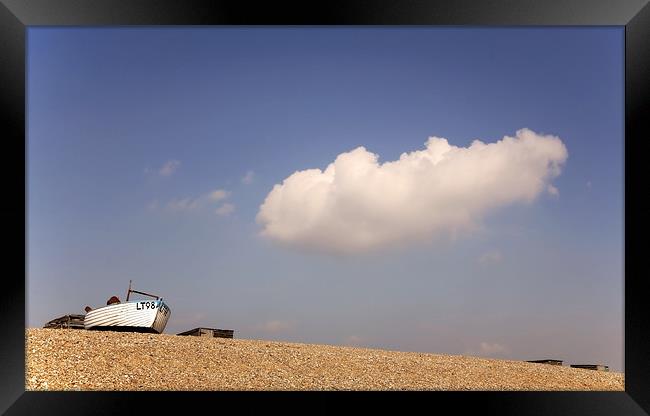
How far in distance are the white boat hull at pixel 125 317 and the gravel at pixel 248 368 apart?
8.09 feet

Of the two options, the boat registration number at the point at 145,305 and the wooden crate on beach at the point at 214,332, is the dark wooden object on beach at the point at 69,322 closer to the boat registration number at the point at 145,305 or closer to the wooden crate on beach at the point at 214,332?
the boat registration number at the point at 145,305

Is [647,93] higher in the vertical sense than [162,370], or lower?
higher

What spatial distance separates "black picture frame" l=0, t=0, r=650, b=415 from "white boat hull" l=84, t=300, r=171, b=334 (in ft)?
24.4

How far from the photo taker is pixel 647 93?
195 inches

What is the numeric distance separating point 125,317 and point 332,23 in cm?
912

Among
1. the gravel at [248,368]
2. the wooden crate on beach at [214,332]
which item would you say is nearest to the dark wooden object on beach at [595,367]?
the gravel at [248,368]

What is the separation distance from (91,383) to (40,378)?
0.71 metres

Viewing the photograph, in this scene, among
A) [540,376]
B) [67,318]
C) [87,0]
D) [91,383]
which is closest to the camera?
[87,0]

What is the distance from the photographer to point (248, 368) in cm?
Result: 865

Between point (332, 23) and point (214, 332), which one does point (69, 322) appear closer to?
point (214, 332)

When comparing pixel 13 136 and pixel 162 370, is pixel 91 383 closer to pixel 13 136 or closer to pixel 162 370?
pixel 162 370

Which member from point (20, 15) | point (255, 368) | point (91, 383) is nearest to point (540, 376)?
point (255, 368)

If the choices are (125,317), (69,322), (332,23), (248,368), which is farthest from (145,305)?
(332,23)

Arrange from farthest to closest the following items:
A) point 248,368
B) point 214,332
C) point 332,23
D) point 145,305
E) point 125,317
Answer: point 145,305 < point 125,317 < point 214,332 < point 248,368 < point 332,23
